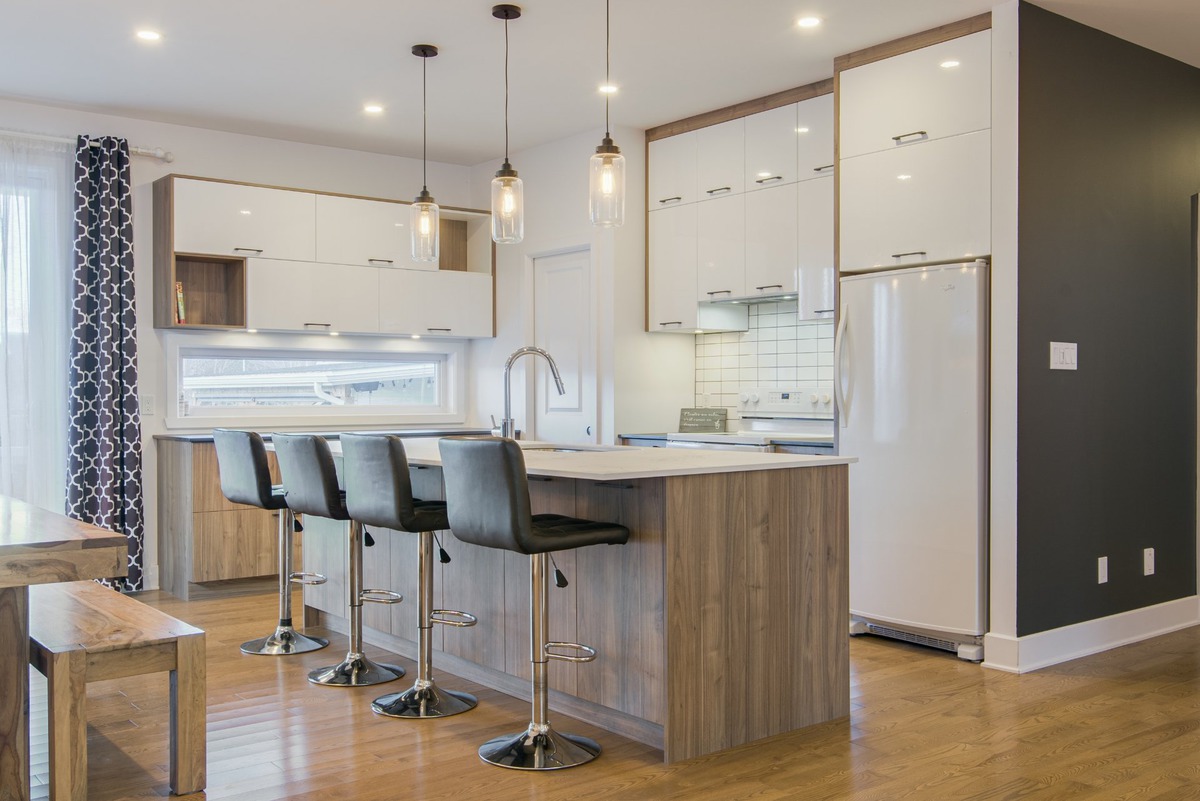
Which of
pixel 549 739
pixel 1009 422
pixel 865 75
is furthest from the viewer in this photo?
pixel 865 75

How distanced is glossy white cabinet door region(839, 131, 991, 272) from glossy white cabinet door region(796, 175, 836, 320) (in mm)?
360

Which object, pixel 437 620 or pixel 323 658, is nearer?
pixel 437 620

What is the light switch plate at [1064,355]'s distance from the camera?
14.0 ft

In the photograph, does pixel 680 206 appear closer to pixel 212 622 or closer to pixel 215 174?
pixel 215 174

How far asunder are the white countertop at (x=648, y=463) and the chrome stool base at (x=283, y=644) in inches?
43.2

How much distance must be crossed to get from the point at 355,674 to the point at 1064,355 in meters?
3.02

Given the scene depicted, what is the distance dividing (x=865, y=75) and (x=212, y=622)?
3.87m

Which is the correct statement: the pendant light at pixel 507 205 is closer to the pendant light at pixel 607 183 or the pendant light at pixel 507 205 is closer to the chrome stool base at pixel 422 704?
the pendant light at pixel 607 183

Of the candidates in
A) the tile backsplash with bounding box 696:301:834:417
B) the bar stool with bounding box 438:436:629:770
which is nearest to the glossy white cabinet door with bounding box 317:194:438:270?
the tile backsplash with bounding box 696:301:834:417

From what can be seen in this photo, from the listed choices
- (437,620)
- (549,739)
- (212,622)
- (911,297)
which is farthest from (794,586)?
(212,622)

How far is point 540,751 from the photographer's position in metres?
3.07

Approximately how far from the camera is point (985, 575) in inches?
166

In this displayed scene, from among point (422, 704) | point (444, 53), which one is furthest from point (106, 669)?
point (444, 53)

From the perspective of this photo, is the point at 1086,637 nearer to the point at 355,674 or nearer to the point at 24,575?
the point at 355,674
